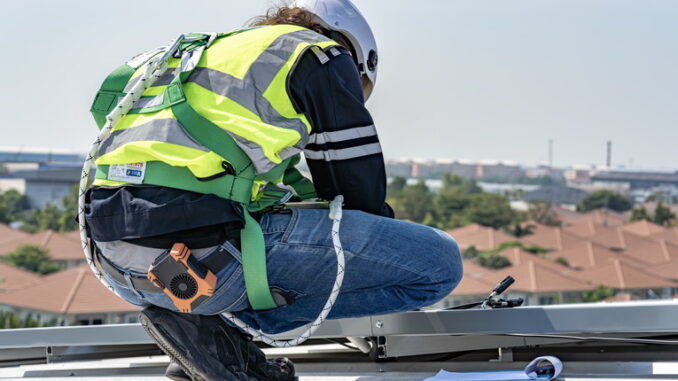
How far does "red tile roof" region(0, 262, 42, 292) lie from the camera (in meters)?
63.0

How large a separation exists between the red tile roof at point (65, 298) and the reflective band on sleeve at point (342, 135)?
55388mm

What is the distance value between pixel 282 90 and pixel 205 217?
1.10ft

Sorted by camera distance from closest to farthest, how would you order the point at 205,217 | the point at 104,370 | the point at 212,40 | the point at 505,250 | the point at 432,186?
1. the point at 205,217
2. the point at 212,40
3. the point at 104,370
4. the point at 505,250
5. the point at 432,186

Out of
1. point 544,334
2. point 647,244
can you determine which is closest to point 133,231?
point 544,334

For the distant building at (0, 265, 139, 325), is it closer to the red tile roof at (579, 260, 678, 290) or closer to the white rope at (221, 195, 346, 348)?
the red tile roof at (579, 260, 678, 290)

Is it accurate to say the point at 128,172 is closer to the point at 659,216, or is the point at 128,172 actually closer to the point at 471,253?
the point at 471,253

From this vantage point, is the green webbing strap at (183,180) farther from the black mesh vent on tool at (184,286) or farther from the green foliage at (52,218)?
the green foliage at (52,218)

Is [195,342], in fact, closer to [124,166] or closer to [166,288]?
[166,288]

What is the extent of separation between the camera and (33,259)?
7119 centimetres

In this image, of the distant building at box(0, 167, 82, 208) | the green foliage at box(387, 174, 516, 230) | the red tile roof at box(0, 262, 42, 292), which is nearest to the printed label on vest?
the red tile roof at box(0, 262, 42, 292)

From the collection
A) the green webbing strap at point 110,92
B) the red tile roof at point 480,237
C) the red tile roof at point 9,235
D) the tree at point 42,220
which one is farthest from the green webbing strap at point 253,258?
the tree at point 42,220

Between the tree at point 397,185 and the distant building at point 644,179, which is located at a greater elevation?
the tree at point 397,185

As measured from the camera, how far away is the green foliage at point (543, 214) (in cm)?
9968

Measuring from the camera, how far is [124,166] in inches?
90.5
